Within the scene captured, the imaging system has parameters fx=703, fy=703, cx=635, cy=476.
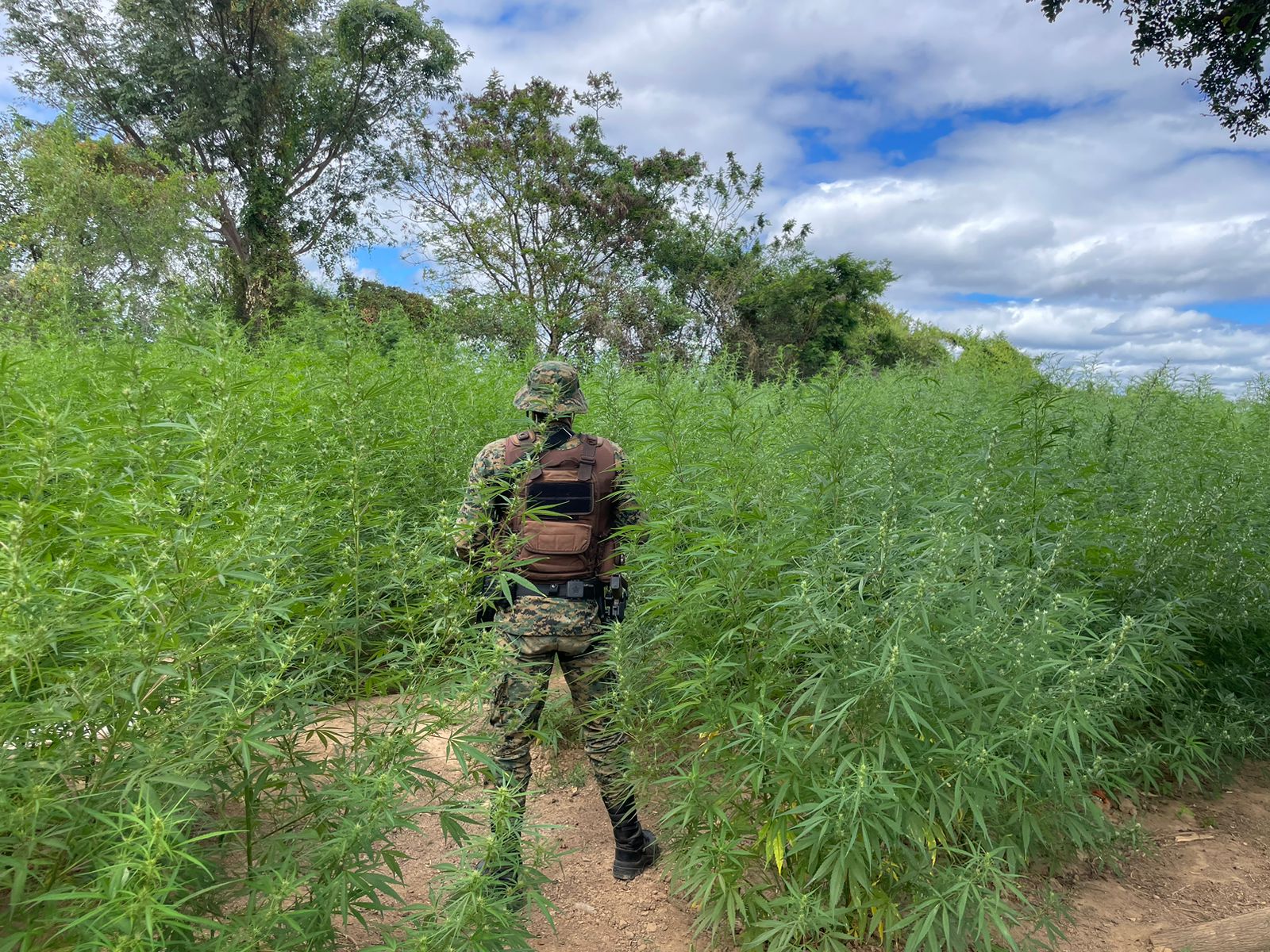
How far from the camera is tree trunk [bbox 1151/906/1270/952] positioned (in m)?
2.92

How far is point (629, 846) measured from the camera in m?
3.35

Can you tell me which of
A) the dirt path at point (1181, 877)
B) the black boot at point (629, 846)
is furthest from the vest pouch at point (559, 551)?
the dirt path at point (1181, 877)

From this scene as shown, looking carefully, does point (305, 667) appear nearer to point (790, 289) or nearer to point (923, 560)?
point (923, 560)

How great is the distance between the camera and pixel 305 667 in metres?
1.97

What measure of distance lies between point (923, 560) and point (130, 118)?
26311 millimetres

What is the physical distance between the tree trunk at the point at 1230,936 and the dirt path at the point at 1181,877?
0.16 m

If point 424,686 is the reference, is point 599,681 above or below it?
below

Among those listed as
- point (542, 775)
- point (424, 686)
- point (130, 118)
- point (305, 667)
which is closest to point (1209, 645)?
point (542, 775)

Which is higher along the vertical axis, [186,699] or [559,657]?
[186,699]

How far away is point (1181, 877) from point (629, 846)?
2831 millimetres

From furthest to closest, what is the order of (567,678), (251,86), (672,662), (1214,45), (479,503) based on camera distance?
1. (251,86)
2. (1214,45)
3. (567,678)
4. (672,662)
5. (479,503)

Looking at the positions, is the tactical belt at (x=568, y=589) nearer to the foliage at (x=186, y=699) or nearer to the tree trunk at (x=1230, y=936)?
the foliage at (x=186, y=699)

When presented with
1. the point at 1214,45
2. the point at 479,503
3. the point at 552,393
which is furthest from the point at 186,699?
the point at 1214,45

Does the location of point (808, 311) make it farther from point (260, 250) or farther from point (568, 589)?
point (568, 589)
